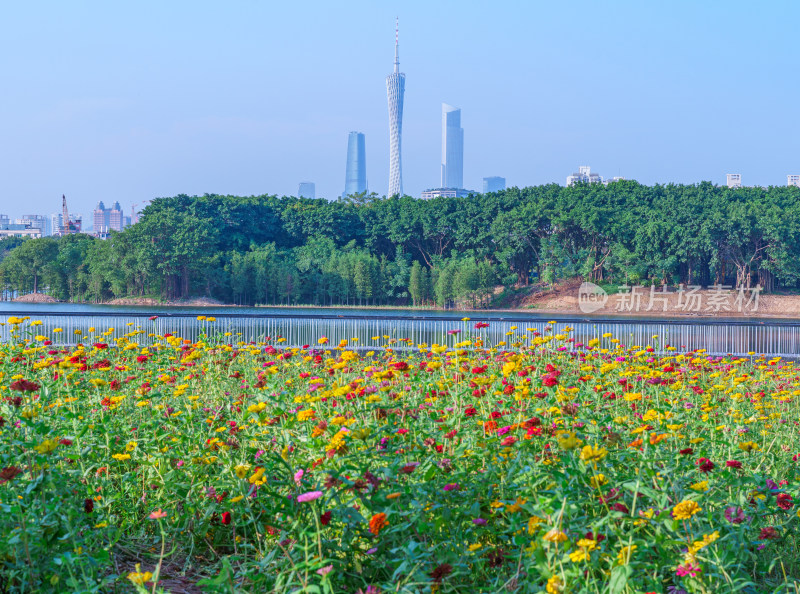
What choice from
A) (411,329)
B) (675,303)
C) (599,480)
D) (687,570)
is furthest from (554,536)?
(675,303)

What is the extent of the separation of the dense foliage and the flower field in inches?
2111

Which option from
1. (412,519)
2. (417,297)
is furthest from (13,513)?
(417,297)

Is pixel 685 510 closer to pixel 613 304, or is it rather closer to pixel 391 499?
pixel 391 499

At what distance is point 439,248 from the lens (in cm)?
6744

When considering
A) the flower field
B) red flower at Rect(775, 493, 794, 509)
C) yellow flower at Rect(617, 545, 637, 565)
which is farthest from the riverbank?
yellow flower at Rect(617, 545, 637, 565)

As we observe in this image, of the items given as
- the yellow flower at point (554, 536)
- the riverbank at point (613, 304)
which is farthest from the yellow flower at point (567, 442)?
the riverbank at point (613, 304)

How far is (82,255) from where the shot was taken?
6550 centimetres

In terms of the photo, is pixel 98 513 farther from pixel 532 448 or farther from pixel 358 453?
pixel 532 448

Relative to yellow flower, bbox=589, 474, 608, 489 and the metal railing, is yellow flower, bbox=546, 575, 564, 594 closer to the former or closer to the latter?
yellow flower, bbox=589, 474, 608, 489

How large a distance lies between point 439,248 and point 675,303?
2116 cm

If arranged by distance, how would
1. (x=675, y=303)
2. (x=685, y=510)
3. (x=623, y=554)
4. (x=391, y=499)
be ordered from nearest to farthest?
(x=685, y=510), (x=623, y=554), (x=391, y=499), (x=675, y=303)

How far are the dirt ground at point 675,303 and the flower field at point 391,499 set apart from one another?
51629 millimetres

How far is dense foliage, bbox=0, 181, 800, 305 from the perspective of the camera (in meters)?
56.9

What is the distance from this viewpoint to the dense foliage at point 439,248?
56.9 m
